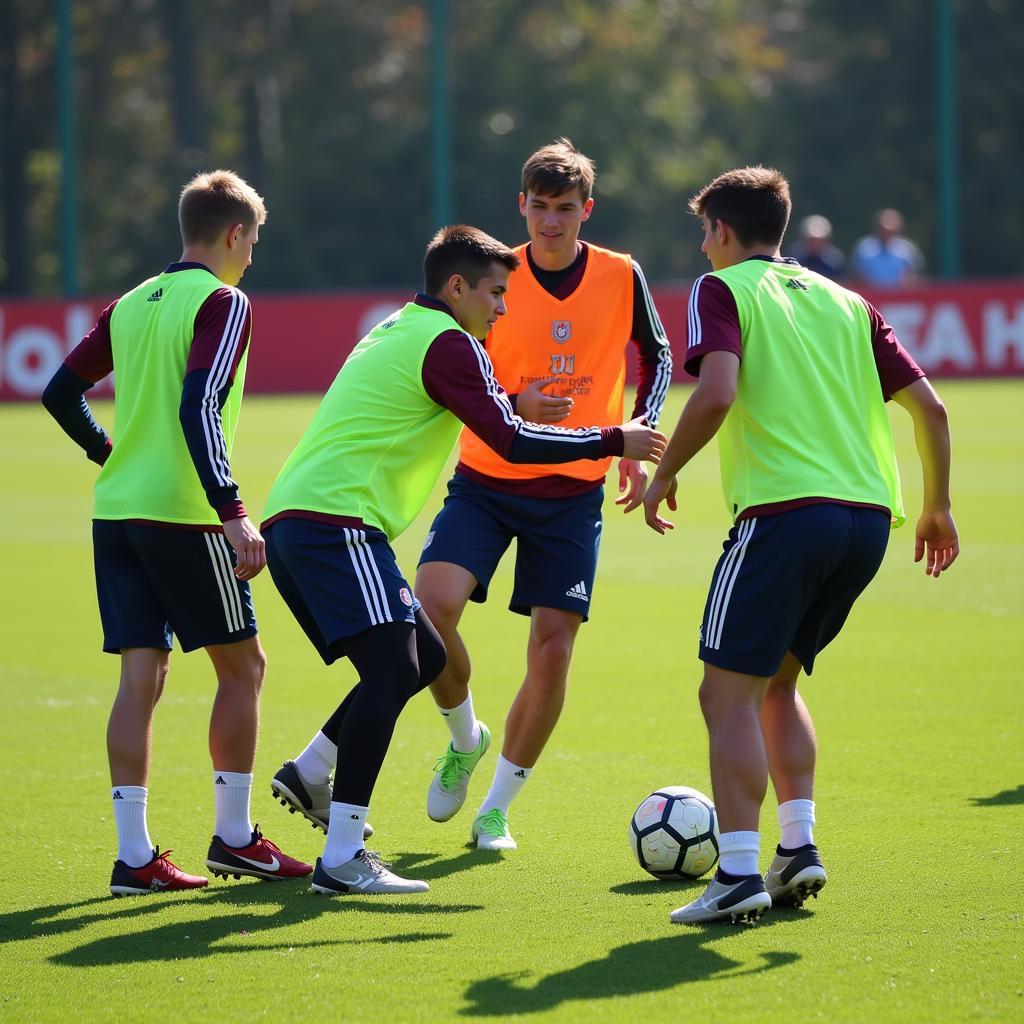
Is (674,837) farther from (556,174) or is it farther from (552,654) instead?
(556,174)

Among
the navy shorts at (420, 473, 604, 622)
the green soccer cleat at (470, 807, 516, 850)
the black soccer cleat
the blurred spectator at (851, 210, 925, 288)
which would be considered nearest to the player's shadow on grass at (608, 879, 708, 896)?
the black soccer cleat

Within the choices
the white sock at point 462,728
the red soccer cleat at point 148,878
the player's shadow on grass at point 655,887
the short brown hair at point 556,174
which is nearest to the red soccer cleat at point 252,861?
the red soccer cleat at point 148,878

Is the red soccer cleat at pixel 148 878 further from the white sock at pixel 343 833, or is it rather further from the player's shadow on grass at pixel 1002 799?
the player's shadow on grass at pixel 1002 799

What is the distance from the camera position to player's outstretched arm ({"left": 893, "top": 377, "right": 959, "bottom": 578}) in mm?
5301

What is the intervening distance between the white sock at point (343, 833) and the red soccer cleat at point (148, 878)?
1.55 feet

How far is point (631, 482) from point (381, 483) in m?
1.24

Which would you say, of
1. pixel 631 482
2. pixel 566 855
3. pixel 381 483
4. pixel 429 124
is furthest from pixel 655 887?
pixel 429 124

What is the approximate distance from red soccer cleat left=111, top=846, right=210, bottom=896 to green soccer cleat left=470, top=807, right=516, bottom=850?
100 cm

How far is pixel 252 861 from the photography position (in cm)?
562

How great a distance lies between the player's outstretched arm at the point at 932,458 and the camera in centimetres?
530

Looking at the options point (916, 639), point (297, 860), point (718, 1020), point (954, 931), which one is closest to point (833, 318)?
point (954, 931)

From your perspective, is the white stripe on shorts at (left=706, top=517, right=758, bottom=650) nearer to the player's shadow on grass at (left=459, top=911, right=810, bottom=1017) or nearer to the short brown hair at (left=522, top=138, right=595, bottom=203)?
the player's shadow on grass at (left=459, top=911, right=810, bottom=1017)

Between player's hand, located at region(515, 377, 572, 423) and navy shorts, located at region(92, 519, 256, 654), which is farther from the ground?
player's hand, located at region(515, 377, 572, 423)

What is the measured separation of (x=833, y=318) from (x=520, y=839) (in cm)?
204
